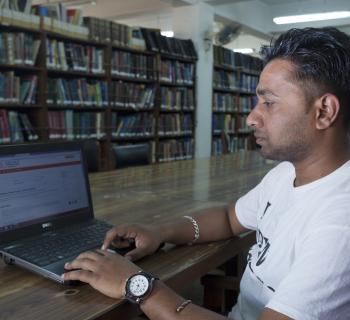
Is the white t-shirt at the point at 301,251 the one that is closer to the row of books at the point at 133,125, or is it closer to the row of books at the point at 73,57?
the row of books at the point at 73,57

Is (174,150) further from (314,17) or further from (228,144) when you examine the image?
(314,17)

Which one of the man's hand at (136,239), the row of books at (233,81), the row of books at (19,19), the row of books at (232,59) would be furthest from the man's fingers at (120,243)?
the row of books at (232,59)

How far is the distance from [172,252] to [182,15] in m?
4.92

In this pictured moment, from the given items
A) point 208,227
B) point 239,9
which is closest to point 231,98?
point 239,9

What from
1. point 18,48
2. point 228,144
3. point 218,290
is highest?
point 18,48

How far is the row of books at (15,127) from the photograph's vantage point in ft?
11.2

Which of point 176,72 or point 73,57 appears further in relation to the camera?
point 176,72

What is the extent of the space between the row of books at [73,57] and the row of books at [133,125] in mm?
574

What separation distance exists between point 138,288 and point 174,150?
181 inches

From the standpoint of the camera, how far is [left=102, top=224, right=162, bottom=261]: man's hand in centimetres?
92

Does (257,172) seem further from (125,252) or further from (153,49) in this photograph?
(153,49)

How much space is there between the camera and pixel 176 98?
207 inches

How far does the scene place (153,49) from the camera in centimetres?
476

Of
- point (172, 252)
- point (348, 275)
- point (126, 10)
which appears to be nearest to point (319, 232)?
point (348, 275)
